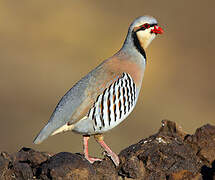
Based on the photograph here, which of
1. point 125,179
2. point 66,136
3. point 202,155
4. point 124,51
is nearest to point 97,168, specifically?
point 125,179

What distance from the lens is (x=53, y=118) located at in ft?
21.9

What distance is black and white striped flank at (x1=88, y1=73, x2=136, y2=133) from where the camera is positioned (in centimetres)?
673

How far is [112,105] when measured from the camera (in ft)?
22.2

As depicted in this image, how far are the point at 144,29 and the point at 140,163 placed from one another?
225cm

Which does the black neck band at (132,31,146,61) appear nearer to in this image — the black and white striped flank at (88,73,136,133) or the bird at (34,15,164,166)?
the bird at (34,15,164,166)

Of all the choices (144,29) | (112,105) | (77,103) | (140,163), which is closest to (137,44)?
(144,29)

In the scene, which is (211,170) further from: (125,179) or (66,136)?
(66,136)

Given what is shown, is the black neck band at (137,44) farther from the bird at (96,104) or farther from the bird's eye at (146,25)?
the bird at (96,104)

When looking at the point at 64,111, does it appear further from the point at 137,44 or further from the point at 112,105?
the point at 137,44

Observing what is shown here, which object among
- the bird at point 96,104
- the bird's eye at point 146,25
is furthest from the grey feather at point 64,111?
the bird's eye at point 146,25

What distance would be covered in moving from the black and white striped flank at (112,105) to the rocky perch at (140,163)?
0.52 metres

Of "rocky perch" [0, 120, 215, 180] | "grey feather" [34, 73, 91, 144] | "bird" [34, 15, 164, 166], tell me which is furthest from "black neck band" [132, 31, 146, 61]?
"rocky perch" [0, 120, 215, 180]

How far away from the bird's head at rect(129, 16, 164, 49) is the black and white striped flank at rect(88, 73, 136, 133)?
82cm

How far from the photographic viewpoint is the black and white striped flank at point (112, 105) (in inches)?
265
